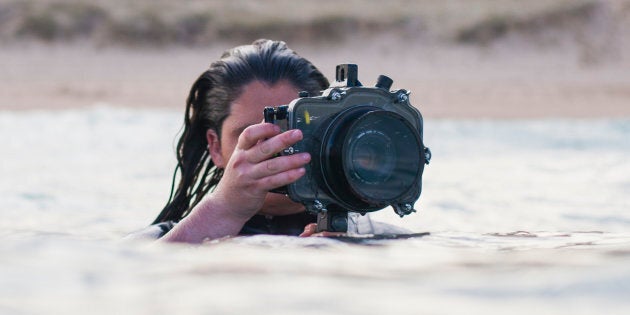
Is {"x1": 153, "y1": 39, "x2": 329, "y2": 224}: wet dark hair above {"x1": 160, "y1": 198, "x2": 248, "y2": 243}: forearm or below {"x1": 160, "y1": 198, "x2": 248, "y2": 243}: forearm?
above

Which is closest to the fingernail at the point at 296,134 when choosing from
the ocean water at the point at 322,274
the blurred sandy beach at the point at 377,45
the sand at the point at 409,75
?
the ocean water at the point at 322,274

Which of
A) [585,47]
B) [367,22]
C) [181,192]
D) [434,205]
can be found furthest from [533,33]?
[181,192]

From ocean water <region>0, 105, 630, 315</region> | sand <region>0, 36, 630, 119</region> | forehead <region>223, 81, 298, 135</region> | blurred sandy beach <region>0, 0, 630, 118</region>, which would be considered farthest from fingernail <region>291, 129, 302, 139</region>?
blurred sandy beach <region>0, 0, 630, 118</region>

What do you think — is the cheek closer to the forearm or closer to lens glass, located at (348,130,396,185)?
the forearm

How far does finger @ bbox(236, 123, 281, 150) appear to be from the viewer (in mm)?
2387

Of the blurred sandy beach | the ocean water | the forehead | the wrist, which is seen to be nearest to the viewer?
the ocean water

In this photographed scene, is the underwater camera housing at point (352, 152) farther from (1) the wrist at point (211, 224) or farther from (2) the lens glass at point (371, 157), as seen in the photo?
(1) the wrist at point (211, 224)

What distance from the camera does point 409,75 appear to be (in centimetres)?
3064

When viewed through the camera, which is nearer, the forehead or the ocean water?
the ocean water

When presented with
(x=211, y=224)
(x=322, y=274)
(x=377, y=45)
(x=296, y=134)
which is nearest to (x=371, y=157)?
(x=296, y=134)

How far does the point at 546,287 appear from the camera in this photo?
1.51 meters

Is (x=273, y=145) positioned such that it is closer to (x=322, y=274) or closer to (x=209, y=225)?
(x=209, y=225)

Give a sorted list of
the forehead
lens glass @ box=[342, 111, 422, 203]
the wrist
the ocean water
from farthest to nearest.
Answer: the forehead
the wrist
lens glass @ box=[342, 111, 422, 203]
the ocean water

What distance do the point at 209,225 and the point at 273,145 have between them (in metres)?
0.35
